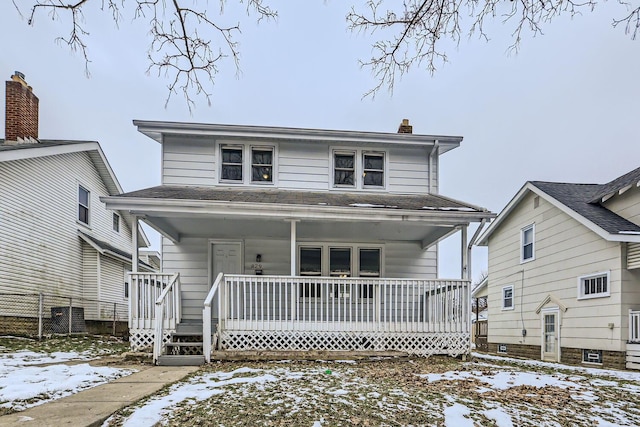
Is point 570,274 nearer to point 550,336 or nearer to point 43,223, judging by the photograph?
point 550,336

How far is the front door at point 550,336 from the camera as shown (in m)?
11.6

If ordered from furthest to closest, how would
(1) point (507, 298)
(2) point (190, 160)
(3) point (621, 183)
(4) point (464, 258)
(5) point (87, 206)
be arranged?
(5) point (87, 206) < (1) point (507, 298) < (2) point (190, 160) < (3) point (621, 183) < (4) point (464, 258)

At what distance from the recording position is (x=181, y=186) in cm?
1040

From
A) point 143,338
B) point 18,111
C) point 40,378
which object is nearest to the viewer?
point 40,378

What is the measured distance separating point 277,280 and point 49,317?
883 centimetres

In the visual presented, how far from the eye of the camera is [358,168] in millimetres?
10969

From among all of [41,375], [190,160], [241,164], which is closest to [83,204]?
[190,160]

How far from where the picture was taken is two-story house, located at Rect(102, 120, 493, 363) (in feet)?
26.9

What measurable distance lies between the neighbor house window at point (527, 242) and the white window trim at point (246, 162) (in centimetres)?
892

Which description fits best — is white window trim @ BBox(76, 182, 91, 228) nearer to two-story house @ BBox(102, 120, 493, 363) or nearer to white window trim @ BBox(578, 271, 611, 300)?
two-story house @ BBox(102, 120, 493, 363)

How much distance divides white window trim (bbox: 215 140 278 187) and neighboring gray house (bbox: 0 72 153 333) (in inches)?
110

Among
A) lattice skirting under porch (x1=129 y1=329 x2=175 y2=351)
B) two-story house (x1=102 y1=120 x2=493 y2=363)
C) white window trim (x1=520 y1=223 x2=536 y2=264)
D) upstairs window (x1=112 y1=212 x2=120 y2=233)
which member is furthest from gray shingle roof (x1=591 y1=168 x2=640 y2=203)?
upstairs window (x1=112 y1=212 x2=120 y2=233)

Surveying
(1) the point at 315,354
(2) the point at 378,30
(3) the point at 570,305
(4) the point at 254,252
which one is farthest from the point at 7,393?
(3) the point at 570,305

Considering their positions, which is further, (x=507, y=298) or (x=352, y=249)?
(x=507, y=298)
